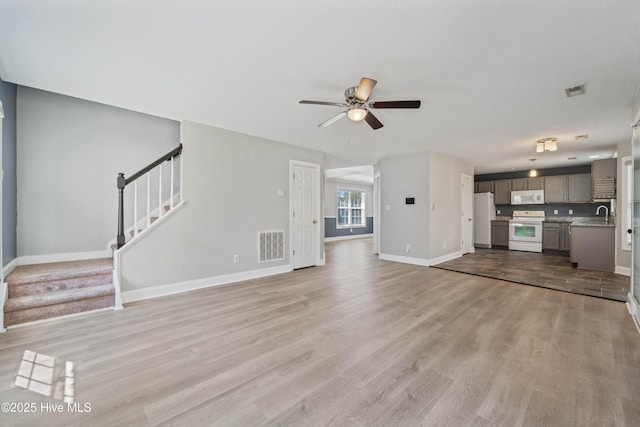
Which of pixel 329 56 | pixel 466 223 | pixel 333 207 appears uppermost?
pixel 329 56

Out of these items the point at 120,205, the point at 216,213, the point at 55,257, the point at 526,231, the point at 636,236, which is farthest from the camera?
the point at 526,231

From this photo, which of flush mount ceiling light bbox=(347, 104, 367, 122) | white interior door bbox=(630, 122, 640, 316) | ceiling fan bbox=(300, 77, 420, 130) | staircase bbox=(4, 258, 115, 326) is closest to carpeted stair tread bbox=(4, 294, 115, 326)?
staircase bbox=(4, 258, 115, 326)

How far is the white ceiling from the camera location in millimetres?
1765

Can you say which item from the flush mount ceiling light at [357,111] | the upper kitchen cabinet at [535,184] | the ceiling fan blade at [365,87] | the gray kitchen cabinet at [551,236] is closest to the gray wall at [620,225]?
the gray kitchen cabinet at [551,236]

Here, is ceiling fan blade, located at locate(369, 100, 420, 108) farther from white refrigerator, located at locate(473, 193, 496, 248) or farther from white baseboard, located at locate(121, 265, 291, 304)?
white refrigerator, located at locate(473, 193, 496, 248)

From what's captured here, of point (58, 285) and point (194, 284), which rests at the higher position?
point (58, 285)

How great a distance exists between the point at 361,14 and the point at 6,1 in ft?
7.77

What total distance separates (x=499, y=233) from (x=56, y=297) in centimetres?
992

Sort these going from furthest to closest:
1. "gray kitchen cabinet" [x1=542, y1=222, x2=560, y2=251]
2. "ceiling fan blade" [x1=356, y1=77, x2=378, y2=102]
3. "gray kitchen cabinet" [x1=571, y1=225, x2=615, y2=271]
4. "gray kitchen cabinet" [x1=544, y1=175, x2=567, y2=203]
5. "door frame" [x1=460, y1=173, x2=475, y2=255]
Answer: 1. "gray kitchen cabinet" [x1=544, y1=175, x2=567, y2=203]
2. "gray kitchen cabinet" [x1=542, y1=222, x2=560, y2=251]
3. "door frame" [x1=460, y1=173, x2=475, y2=255]
4. "gray kitchen cabinet" [x1=571, y1=225, x2=615, y2=271]
5. "ceiling fan blade" [x1=356, y1=77, x2=378, y2=102]

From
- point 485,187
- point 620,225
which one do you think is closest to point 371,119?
point 620,225

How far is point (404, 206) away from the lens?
610 centimetres

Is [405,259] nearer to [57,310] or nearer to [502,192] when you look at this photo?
[502,192]

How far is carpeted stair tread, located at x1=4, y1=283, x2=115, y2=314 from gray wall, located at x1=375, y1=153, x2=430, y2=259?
534 centimetres

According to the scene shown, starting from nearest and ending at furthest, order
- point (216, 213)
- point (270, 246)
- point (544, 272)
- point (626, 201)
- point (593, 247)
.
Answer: point (216, 213)
point (626, 201)
point (270, 246)
point (544, 272)
point (593, 247)
